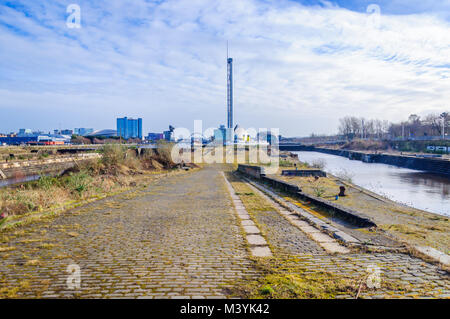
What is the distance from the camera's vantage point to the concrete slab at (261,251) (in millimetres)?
5033

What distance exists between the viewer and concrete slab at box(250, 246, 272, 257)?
5033mm

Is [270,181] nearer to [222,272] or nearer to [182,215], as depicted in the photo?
[182,215]

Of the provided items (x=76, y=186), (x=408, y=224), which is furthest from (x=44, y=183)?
(x=408, y=224)

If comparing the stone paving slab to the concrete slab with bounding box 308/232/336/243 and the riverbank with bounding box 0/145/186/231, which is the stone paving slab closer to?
the concrete slab with bounding box 308/232/336/243

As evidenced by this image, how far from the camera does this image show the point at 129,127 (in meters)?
128

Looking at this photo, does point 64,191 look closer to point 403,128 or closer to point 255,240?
point 255,240

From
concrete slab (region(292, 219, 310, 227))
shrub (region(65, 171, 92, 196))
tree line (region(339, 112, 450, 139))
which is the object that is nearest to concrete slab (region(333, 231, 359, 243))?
concrete slab (region(292, 219, 310, 227))

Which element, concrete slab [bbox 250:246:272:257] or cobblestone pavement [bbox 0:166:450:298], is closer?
cobblestone pavement [bbox 0:166:450:298]

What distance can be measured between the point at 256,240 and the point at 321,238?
1326mm

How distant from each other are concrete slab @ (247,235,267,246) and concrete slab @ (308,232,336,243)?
1.05 metres

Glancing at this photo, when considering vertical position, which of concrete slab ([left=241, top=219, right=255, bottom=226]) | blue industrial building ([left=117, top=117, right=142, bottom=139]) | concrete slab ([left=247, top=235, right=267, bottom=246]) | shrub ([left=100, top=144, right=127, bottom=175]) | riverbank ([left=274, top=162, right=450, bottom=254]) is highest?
blue industrial building ([left=117, top=117, right=142, bottom=139])

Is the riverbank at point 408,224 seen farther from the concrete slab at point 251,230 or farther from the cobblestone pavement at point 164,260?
the concrete slab at point 251,230

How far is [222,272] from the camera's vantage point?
4.28 meters
